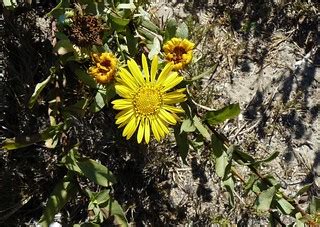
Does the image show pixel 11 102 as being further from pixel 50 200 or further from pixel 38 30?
pixel 50 200

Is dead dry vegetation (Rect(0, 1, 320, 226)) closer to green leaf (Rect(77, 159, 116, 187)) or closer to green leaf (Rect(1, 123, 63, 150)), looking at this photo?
green leaf (Rect(1, 123, 63, 150))

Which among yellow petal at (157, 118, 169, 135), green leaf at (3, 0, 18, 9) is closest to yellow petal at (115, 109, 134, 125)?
yellow petal at (157, 118, 169, 135)

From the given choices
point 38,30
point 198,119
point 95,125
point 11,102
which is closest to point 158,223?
point 95,125

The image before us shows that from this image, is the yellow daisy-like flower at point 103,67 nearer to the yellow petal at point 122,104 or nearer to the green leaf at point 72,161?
the yellow petal at point 122,104

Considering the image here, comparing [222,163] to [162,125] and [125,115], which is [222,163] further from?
[125,115]

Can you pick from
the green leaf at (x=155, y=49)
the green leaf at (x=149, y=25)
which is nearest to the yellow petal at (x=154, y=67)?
the green leaf at (x=155, y=49)
